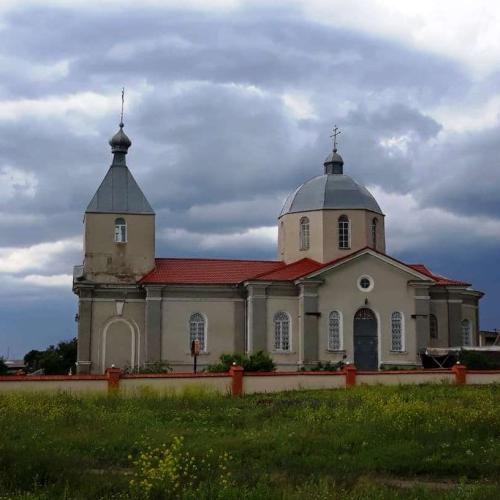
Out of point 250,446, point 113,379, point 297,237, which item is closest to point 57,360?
point 297,237

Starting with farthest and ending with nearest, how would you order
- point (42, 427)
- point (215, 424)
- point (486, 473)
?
1. point (215, 424)
2. point (42, 427)
3. point (486, 473)

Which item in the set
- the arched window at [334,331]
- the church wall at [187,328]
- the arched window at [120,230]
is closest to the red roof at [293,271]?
the church wall at [187,328]

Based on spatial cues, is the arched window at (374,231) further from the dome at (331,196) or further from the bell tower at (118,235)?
the bell tower at (118,235)

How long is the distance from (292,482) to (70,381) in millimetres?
11947

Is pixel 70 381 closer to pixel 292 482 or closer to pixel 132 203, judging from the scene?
pixel 292 482

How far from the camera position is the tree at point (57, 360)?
4962 centimetres

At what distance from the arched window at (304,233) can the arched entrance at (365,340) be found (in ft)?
16.2

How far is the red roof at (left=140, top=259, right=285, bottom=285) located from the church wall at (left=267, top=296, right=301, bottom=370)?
85.4 inches

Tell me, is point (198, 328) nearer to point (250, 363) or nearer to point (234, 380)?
point (250, 363)

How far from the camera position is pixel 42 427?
17.1 meters

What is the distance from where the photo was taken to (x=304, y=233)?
Answer: 40.5 meters

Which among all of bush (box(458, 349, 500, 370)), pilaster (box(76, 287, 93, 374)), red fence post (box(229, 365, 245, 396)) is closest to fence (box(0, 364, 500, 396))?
red fence post (box(229, 365, 245, 396))

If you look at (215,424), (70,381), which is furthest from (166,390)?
(215,424)

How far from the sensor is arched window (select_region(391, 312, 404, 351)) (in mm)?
37062
